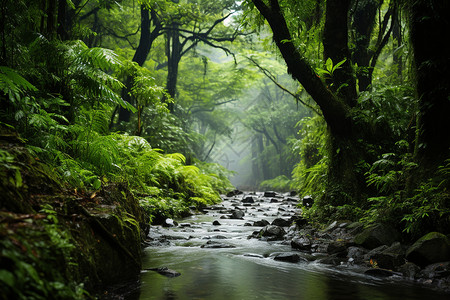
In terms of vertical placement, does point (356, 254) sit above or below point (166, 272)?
above

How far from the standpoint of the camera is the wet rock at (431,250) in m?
3.26

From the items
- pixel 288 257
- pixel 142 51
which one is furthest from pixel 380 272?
pixel 142 51

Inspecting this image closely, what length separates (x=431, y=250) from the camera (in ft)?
10.8

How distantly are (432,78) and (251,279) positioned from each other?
11.2 feet

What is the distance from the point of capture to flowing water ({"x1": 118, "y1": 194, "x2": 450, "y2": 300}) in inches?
110

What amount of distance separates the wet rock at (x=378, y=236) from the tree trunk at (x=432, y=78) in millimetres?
854

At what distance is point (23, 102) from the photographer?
3379mm

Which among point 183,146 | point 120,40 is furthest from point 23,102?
point 120,40

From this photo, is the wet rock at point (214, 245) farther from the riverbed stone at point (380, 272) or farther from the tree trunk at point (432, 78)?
the tree trunk at point (432, 78)

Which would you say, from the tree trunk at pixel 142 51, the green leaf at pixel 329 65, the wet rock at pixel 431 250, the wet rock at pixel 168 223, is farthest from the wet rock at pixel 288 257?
the tree trunk at pixel 142 51

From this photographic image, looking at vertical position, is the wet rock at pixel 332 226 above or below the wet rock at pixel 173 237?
above

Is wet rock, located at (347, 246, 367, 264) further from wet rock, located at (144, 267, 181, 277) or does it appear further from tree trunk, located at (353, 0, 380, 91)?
tree trunk, located at (353, 0, 380, 91)

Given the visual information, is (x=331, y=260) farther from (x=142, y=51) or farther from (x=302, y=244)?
(x=142, y=51)

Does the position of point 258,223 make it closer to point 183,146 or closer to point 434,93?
point 434,93
